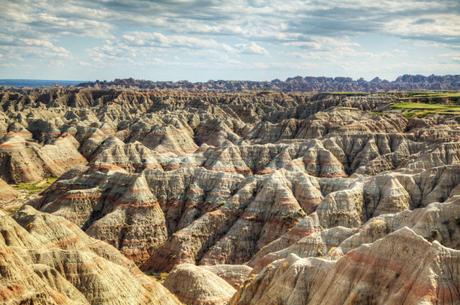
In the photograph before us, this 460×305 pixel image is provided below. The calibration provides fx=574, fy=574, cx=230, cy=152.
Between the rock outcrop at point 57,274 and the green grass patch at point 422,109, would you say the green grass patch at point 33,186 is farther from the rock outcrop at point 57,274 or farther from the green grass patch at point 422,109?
the green grass patch at point 422,109

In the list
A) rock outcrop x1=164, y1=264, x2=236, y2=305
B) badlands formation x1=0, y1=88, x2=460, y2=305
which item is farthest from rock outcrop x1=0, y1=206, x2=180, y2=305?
rock outcrop x1=164, y1=264, x2=236, y2=305

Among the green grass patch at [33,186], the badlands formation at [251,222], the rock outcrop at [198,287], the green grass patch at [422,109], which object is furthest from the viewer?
the green grass patch at [422,109]

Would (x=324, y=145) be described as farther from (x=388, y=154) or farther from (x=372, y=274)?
(x=372, y=274)

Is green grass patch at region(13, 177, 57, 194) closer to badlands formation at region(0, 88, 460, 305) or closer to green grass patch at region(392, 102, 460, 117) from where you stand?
badlands formation at region(0, 88, 460, 305)

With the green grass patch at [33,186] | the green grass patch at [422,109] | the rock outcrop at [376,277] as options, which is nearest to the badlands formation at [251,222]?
the rock outcrop at [376,277]

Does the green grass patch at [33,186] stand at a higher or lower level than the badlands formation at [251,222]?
lower

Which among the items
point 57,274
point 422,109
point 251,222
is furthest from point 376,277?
point 422,109

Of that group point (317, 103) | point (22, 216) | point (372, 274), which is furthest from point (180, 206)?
point (317, 103)

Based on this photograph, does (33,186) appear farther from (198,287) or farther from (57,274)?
(57,274)
